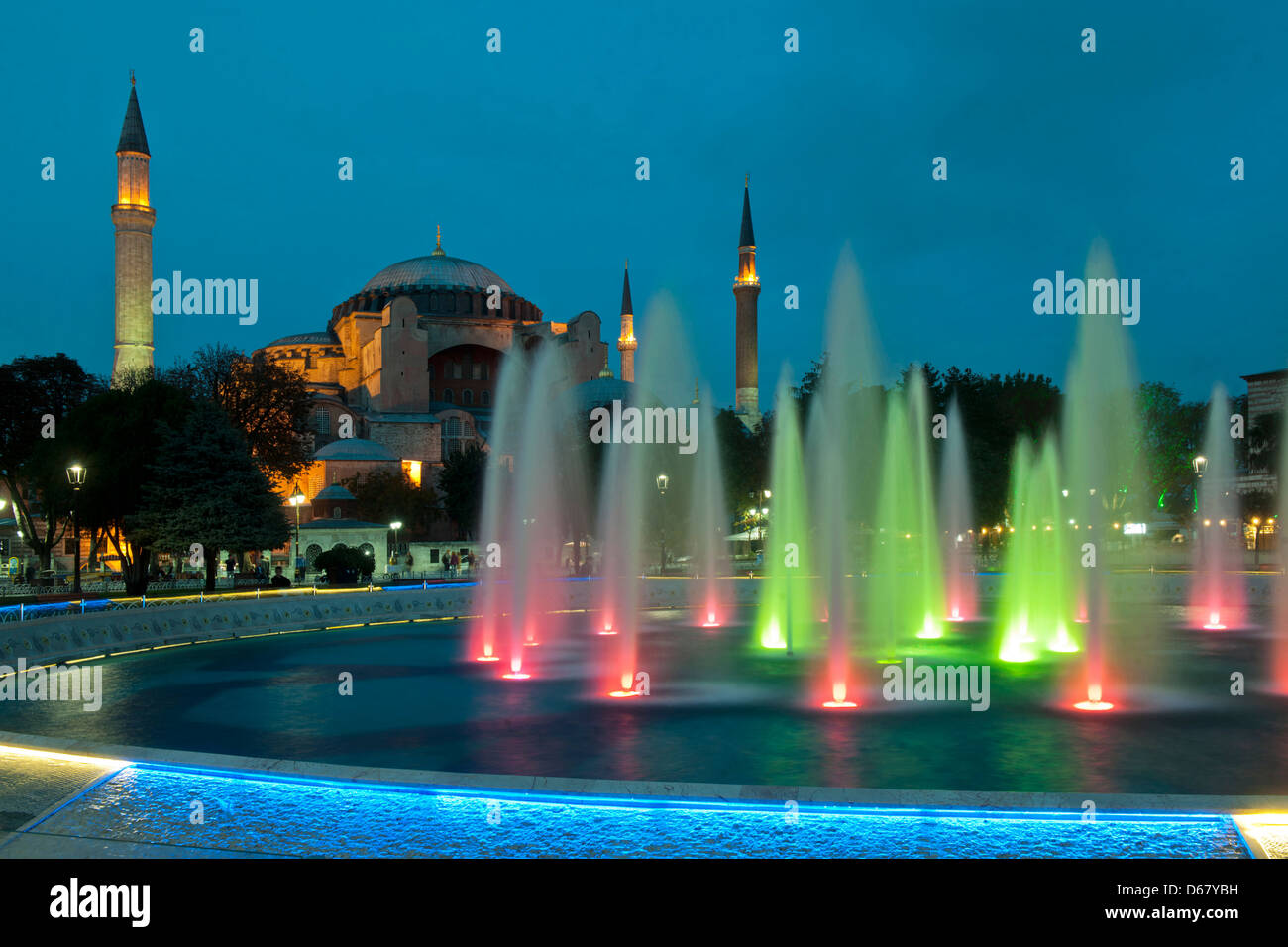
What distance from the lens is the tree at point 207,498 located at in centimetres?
2791

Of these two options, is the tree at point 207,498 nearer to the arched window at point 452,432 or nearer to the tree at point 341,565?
the tree at point 341,565

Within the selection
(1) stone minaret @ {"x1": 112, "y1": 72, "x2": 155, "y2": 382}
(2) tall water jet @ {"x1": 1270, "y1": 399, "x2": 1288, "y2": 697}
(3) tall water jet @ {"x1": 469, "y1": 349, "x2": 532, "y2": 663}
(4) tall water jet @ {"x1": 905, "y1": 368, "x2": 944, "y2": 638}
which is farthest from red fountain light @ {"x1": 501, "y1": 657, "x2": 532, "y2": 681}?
(1) stone minaret @ {"x1": 112, "y1": 72, "x2": 155, "y2": 382}

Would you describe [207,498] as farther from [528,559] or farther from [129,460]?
[528,559]

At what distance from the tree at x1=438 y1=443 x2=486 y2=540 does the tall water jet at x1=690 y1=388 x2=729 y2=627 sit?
40.5 ft

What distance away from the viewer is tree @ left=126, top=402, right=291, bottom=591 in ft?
91.6

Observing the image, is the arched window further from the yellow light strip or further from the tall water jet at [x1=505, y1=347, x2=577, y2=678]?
the yellow light strip

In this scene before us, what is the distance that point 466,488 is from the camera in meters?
51.9

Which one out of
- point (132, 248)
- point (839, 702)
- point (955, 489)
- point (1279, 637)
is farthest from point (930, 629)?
point (132, 248)

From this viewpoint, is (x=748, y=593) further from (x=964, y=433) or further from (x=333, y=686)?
(x=964, y=433)

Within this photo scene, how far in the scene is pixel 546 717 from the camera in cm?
1097

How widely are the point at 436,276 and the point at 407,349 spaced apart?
1304 cm

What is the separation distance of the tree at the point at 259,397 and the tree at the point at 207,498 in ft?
53.7

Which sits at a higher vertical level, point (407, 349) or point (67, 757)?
point (407, 349)
